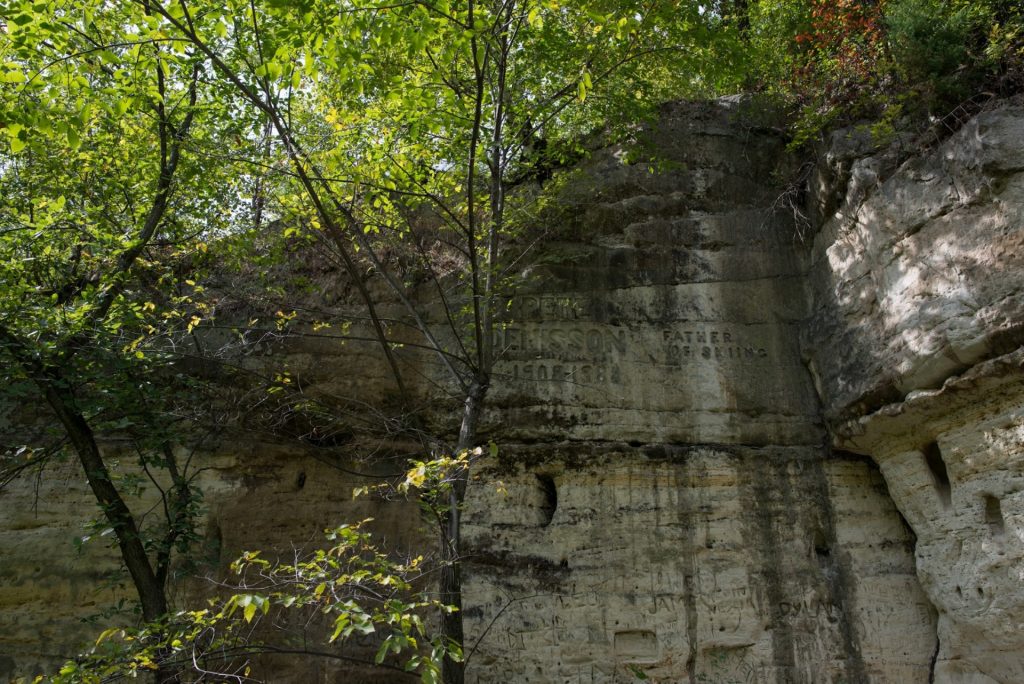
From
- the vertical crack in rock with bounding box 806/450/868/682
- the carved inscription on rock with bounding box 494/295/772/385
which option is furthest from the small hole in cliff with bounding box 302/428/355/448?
the vertical crack in rock with bounding box 806/450/868/682

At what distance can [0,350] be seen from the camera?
20.5 feet

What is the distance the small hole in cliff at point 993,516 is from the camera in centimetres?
647

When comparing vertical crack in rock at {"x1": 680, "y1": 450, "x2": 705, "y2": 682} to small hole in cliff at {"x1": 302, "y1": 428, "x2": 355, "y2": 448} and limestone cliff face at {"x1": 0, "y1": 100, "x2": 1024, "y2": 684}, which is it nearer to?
limestone cliff face at {"x1": 0, "y1": 100, "x2": 1024, "y2": 684}

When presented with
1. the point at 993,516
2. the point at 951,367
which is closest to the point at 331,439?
the point at 951,367

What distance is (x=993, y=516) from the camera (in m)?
6.54

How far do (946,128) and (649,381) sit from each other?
3423 mm

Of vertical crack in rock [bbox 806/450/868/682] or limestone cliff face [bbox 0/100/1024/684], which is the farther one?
vertical crack in rock [bbox 806/450/868/682]

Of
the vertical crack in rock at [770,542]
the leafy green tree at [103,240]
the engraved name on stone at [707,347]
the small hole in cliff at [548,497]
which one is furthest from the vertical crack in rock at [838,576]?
the leafy green tree at [103,240]

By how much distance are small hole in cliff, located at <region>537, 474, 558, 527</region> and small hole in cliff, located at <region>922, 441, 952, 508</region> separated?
129 inches

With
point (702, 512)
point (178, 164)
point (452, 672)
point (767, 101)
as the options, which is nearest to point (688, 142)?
point (767, 101)

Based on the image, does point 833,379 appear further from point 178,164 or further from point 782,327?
point 178,164

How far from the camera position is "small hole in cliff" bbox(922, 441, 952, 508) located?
7.12m

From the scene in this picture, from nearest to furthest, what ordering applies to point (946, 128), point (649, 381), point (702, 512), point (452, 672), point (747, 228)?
point (452, 672), point (946, 128), point (702, 512), point (649, 381), point (747, 228)

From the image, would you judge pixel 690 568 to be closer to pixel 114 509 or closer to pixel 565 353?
pixel 565 353
